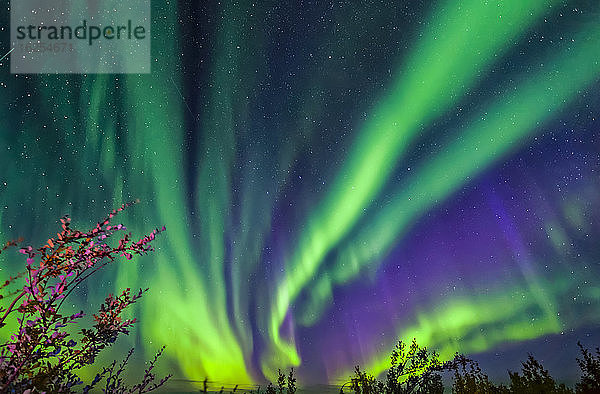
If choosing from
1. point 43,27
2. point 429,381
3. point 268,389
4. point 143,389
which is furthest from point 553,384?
point 43,27

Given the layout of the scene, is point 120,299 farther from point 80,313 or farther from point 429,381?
point 429,381

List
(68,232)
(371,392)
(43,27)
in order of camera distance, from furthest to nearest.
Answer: (371,392)
(43,27)
(68,232)

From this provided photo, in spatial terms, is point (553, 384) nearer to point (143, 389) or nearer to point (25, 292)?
point (143, 389)

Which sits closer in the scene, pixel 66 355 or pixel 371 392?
pixel 66 355

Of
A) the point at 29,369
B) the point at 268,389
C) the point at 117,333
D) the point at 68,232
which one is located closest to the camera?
the point at 29,369

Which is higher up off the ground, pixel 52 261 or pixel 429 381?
pixel 52 261

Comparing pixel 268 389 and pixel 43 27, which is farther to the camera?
pixel 268 389

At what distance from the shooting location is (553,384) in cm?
1750

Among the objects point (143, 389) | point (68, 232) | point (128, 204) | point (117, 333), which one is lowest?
point (143, 389)

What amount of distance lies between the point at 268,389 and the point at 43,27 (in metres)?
19.9

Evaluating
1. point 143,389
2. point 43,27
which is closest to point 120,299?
point 143,389

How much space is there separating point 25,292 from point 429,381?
17.4m

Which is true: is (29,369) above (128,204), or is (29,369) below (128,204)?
below

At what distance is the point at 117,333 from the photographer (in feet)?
13.2
